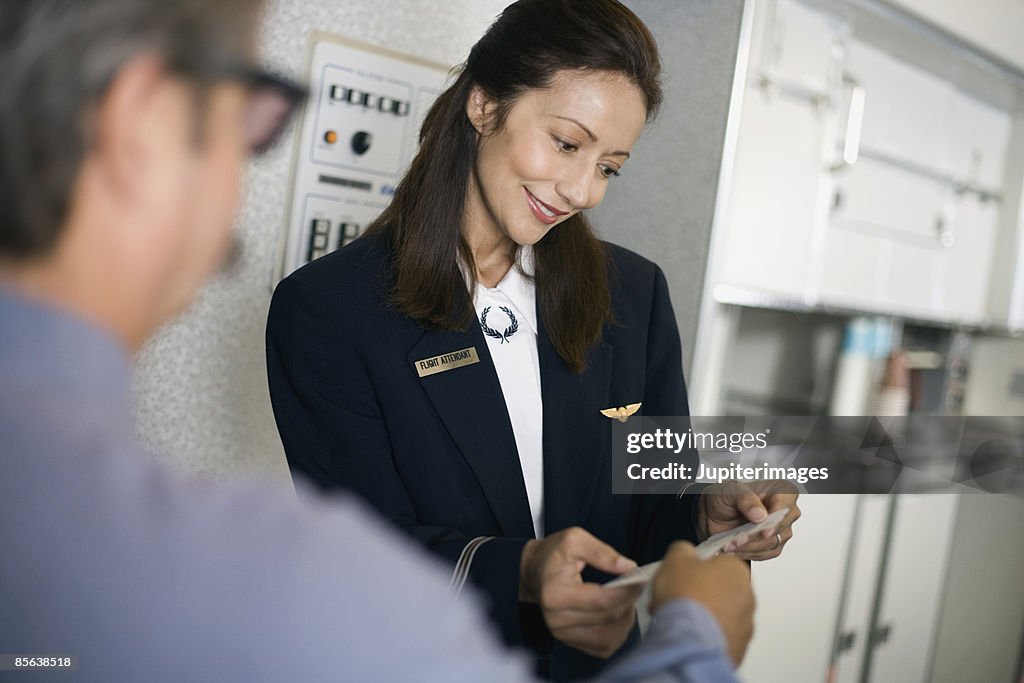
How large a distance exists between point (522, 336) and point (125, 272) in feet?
2.49

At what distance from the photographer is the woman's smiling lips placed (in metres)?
1.00

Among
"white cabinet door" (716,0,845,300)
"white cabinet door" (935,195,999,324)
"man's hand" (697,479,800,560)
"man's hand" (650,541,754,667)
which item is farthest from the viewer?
"white cabinet door" (935,195,999,324)

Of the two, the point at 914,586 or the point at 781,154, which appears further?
the point at 914,586

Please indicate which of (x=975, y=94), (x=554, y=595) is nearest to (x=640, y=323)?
(x=554, y=595)

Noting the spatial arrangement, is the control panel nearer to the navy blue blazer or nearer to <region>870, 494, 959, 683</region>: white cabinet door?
the navy blue blazer

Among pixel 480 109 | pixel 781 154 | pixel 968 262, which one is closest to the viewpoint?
pixel 480 109

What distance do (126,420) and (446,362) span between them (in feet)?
2.12

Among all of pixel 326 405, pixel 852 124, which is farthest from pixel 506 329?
pixel 852 124

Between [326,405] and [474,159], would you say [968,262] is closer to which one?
[474,159]

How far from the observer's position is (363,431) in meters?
0.97

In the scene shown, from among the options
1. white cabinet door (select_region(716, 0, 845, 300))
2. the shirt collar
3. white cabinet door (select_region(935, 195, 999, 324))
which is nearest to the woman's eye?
the shirt collar

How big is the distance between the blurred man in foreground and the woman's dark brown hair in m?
0.65

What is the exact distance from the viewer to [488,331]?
106cm

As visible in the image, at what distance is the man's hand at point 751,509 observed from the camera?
901 mm
